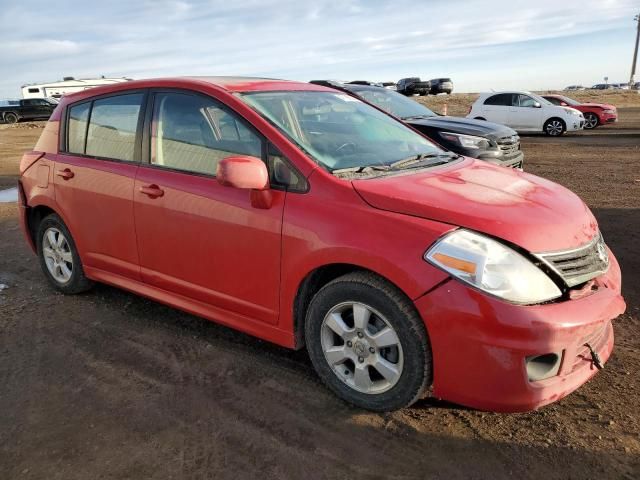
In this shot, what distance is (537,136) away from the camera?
749 inches

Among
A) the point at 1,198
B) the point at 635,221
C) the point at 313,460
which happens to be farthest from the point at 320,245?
the point at 1,198

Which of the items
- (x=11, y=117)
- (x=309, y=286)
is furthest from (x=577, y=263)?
(x=11, y=117)

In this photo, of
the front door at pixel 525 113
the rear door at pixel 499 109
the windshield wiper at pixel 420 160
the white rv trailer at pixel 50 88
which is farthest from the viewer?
the white rv trailer at pixel 50 88

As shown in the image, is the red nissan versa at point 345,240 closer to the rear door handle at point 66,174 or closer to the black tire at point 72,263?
the rear door handle at point 66,174

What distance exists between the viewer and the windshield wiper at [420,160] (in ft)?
11.1

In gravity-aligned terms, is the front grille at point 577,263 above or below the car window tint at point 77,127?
below

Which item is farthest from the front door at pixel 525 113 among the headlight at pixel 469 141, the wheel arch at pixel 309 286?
the wheel arch at pixel 309 286

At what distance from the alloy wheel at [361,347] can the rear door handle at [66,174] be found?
2552 millimetres

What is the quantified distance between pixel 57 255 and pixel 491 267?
148 inches

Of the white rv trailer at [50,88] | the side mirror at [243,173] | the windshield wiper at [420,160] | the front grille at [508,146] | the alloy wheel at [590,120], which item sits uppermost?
the white rv trailer at [50,88]

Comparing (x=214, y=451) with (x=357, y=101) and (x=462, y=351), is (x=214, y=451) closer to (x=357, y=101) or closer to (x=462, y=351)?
(x=462, y=351)

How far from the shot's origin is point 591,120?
66.6ft

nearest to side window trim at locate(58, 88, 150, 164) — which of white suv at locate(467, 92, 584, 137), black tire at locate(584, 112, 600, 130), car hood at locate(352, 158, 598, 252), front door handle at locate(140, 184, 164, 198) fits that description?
front door handle at locate(140, 184, 164, 198)

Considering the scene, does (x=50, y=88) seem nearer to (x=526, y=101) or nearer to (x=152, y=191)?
(x=526, y=101)
